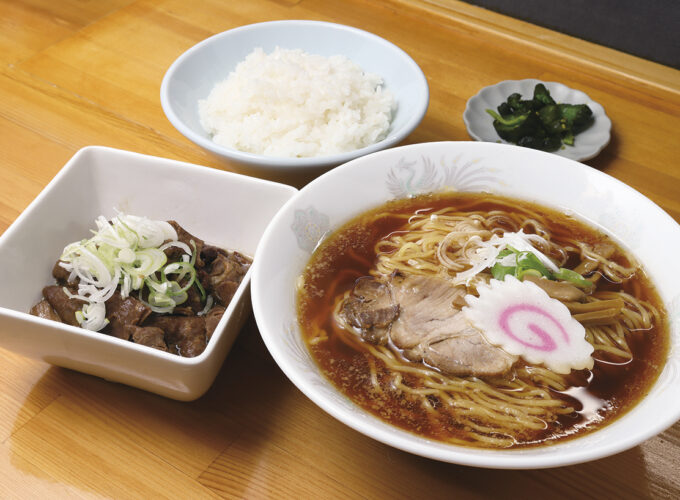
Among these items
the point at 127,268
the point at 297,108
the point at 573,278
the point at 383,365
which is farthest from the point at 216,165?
the point at 573,278

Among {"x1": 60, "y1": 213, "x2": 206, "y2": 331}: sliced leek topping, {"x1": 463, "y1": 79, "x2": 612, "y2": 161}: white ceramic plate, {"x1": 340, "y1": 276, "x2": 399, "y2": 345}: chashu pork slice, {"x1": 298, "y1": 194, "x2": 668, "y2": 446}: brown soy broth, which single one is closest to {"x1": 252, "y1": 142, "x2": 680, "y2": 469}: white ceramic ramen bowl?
{"x1": 298, "y1": 194, "x2": 668, "y2": 446}: brown soy broth

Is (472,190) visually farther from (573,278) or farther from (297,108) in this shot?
(297,108)

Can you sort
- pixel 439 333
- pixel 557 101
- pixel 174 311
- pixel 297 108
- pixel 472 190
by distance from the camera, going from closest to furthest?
pixel 439 333 < pixel 174 311 < pixel 472 190 < pixel 297 108 < pixel 557 101

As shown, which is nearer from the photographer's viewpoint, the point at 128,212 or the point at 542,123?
the point at 128,212

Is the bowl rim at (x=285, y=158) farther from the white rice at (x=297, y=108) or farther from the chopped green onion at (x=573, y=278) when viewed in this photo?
the chopped green onion at (x=573, y=278)

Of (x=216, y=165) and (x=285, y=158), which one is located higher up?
(x=285, y=158)

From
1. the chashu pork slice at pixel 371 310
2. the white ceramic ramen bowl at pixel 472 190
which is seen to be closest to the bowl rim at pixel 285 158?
the white ceramic ramen bowl at pixel 472 190

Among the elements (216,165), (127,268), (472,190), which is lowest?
(216,165)

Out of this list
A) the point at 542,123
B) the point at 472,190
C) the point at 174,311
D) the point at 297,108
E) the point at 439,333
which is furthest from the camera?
the point at 542,123
